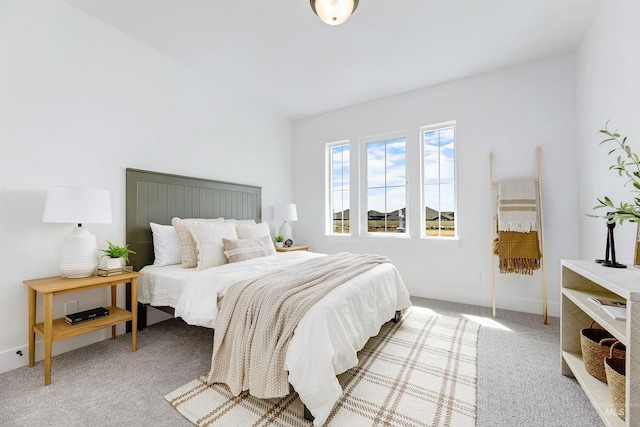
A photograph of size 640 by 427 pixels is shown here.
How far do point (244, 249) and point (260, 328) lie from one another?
1188mm

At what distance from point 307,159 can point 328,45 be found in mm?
2095

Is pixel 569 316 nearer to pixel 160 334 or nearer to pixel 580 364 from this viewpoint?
pixel 580 364

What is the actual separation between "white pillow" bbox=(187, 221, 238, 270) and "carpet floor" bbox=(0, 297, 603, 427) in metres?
0.67

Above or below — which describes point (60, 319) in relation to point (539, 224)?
below

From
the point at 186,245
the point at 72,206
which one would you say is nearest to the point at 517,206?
the point at 186,245

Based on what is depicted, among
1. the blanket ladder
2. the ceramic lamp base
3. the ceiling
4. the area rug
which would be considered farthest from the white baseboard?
the blanket ladder

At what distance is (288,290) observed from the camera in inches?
68.3

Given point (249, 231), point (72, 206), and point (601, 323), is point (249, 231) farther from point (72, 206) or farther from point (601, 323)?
point (601, 323)

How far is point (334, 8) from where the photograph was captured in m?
1.89

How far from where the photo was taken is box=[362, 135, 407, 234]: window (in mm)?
3885

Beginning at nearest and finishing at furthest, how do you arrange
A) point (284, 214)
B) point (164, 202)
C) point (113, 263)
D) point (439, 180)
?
point (113, 263) < point (164, 202) < point (439, 180) < point (284, 214)

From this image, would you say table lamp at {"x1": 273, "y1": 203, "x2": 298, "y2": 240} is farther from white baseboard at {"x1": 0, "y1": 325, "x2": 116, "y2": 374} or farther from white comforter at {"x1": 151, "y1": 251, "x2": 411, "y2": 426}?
white baseboard at {"x1": 0, "y1": 325, "x2": 116, "y2": 374}

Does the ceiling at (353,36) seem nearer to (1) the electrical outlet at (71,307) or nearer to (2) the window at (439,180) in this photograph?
(2) the window at (439,180)

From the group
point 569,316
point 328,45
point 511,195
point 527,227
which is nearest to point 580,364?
point 569,316
